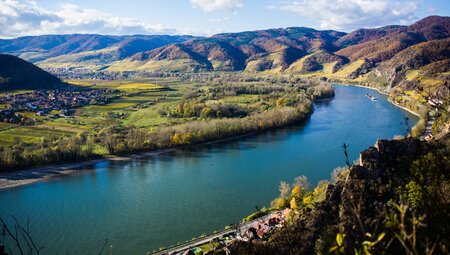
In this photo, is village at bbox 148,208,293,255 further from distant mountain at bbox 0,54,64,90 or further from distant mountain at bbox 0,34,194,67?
distant mountain at bbox 0,34,194,67

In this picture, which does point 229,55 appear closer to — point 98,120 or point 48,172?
point 98,120

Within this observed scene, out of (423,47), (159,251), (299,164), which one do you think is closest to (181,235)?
(159,251)

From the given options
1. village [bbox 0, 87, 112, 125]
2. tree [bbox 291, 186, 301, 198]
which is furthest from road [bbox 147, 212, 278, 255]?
village [bbox 0, 87, 112, 125]

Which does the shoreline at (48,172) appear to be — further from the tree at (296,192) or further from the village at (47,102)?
the tree at (296,192)

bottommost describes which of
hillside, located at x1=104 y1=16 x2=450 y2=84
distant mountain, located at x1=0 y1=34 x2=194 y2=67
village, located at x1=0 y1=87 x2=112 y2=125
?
village, located at x1=0 y1=87 x2=112 y2=125

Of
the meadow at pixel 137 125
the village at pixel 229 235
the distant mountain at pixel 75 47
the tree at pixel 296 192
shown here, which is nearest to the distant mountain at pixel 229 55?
the distant mountain at pixel 75 47

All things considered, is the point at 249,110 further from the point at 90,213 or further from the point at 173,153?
the point at 90,213
